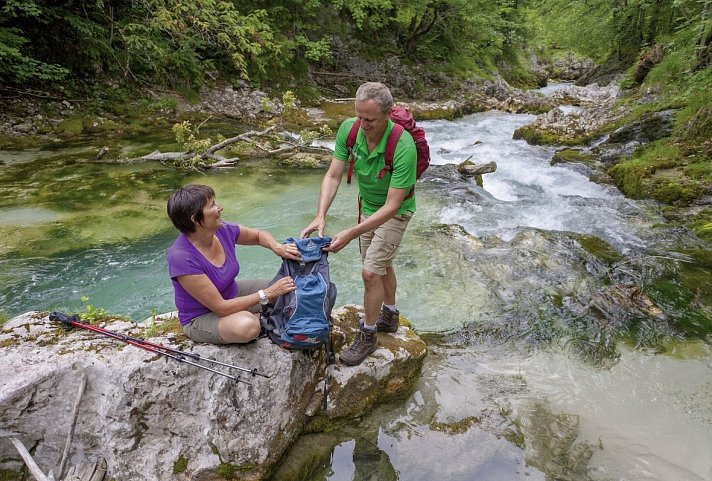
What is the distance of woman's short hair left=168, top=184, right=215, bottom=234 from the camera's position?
9.41 feet

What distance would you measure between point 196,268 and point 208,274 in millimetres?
167

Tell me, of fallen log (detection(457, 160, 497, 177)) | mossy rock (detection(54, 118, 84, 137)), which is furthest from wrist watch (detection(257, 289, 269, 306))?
mossy rock (detection(54, 118, 84, 137))

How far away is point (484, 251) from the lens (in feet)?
22.5

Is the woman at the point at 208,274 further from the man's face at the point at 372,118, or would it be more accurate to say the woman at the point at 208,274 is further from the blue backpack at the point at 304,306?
the man's face at the point at 372,118

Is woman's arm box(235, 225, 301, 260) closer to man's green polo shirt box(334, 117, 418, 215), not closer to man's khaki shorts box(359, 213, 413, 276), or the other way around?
man's khaki shorts box(359, 213, 413, 276)

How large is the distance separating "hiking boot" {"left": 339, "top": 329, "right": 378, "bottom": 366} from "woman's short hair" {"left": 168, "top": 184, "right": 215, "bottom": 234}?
63.7 inches

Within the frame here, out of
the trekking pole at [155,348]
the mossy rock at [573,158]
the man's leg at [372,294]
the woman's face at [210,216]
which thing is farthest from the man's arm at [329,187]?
the mossy rock at [573,158]

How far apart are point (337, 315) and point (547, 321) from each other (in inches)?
99.5

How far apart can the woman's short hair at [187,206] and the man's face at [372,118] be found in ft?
3.95

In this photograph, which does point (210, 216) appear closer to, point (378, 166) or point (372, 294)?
point (378, 166)

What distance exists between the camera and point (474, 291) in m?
5.80

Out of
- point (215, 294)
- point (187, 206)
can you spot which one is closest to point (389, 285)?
point (215, 294)

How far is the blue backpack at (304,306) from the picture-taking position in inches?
125

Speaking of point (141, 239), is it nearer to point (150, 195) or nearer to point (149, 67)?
point (150, 195)
